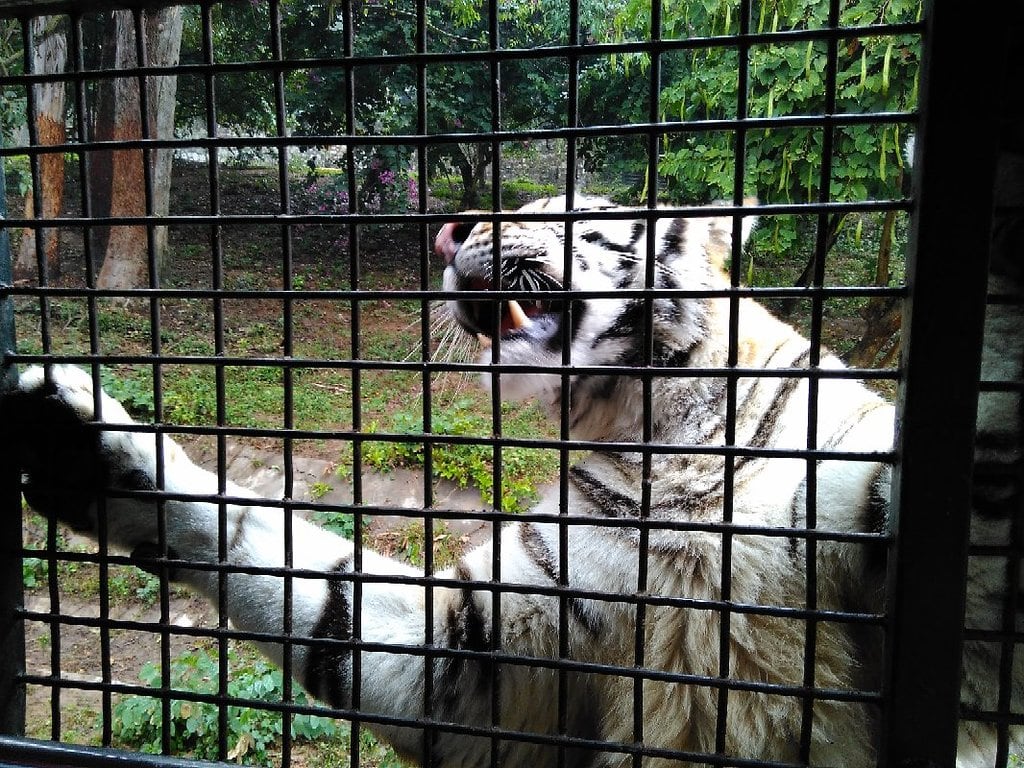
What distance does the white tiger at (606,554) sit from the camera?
5.39 feet

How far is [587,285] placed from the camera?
2416 millimetres

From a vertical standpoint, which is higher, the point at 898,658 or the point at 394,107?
the point at 394,107

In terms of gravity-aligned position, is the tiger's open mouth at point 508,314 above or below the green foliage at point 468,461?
above

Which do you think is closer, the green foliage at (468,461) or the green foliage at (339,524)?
the green foliage at (339,524)

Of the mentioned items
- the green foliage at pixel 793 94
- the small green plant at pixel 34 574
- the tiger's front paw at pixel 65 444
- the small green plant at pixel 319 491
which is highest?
the green foliage at pixel 793 94

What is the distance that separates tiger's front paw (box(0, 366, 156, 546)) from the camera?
159 cm

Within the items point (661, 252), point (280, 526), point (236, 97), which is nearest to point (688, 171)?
point (661, 252)

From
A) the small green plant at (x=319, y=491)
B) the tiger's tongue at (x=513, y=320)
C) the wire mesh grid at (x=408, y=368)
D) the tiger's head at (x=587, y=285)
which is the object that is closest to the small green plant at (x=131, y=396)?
the wire mesh grid at (x=408, y=368)

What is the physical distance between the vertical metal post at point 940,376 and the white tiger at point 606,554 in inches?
16.5

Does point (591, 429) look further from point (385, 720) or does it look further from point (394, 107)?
point (394, 107)

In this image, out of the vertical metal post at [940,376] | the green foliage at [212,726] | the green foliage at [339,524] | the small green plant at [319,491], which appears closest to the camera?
the vertical metal post at [940,376]

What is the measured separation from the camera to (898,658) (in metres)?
1.11

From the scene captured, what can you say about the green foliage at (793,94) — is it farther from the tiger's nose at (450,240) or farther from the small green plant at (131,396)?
the small green plant at (131,396)

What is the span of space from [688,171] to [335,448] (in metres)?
3.13
